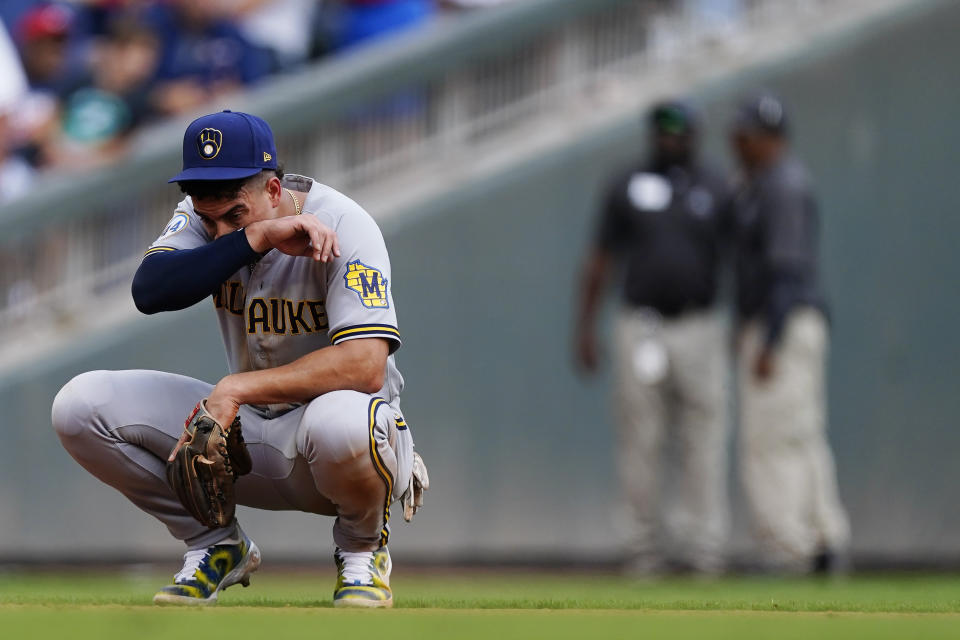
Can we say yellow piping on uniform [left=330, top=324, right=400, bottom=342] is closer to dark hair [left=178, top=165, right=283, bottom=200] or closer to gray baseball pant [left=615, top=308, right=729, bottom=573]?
dark hair [left=178, top=165, right=283, bottom=200]

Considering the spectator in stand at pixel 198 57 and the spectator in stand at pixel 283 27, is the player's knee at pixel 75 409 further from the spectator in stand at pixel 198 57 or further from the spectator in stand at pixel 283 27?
the spectator in stand at pixel 283 27

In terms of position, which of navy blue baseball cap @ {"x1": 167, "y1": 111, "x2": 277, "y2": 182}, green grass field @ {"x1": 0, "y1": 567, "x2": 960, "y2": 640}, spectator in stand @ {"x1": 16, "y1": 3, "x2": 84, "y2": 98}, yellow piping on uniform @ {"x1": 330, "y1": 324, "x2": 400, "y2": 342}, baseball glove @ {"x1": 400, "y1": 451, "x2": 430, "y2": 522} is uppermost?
spectator in stand @ {"x1": 16, "y1": 3, "x2": 84, "y2": 98}

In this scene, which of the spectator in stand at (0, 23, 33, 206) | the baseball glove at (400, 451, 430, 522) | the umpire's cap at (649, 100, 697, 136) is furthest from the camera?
the spectator in stand at (0, 23, 33, 206)

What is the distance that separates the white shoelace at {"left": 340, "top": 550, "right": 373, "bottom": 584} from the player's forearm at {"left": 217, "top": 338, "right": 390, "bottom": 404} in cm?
50

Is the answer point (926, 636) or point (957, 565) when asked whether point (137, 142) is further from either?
point (926, 636)

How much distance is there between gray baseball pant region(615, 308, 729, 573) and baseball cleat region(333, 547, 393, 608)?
12.2 ft

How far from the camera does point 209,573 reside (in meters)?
4.53

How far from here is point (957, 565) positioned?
30.3ft

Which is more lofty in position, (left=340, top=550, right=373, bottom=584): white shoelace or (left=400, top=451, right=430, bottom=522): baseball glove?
(left=400, top=451, right=430, bottom=522): baseball glove

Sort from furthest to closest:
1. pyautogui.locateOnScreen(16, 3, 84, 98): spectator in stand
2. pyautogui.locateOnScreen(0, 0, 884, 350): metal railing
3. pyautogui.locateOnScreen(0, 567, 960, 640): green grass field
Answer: pyautogui.locateOnScreen(16, 3, 84, 98): spectator in stand, pyautogui.locateOnScreen(0, 0, 884, 350): metal railing, pyautogui.locateOnScreen(0, 567, 960, 640): green grass field

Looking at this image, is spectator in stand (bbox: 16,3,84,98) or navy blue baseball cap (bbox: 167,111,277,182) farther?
spectator in stand (bbox: 16,3,84,98)

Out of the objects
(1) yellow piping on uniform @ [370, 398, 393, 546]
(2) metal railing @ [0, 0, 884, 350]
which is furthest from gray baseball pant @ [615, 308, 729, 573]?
(1) yellow piping on uniform @ [370, 398, 393, 546]

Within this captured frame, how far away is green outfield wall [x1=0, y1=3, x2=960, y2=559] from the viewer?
367 inches

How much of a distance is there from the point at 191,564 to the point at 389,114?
17.6ft
